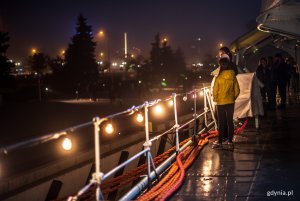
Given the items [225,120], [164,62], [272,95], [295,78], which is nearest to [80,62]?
[164,62]

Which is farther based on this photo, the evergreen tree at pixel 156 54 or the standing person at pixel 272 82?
the evergreen tree at pixel 156 54

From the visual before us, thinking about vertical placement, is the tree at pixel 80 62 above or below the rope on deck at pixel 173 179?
above

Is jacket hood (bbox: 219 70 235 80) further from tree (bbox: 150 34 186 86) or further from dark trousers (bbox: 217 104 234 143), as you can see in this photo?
tree (bbox: 150 34 186 86)

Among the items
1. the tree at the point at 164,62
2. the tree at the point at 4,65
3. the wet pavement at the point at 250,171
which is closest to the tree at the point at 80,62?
the tree at the point at 164,62

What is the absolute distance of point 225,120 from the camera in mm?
9344

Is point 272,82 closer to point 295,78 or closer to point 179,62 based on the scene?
point 295,78

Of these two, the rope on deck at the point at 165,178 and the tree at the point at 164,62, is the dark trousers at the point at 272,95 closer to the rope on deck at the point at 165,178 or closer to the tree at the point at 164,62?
the rope on deck at the point at 165,178

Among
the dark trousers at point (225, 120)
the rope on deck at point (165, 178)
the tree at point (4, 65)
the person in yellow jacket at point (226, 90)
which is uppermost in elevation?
the tree at point (4, 65)

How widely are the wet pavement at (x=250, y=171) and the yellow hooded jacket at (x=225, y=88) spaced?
3.44 feet

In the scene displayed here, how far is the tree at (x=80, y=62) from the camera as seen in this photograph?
6309 centimetres

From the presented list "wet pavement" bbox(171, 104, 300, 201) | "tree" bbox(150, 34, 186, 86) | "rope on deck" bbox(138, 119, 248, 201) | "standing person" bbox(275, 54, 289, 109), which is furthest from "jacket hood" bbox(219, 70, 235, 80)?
"tree" bbox(150, 34, 186, 86)

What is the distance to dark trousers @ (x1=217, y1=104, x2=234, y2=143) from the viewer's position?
897 cm

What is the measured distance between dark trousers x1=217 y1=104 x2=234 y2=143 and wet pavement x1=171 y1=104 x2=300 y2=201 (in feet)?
1.26

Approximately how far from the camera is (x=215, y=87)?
349 inches
